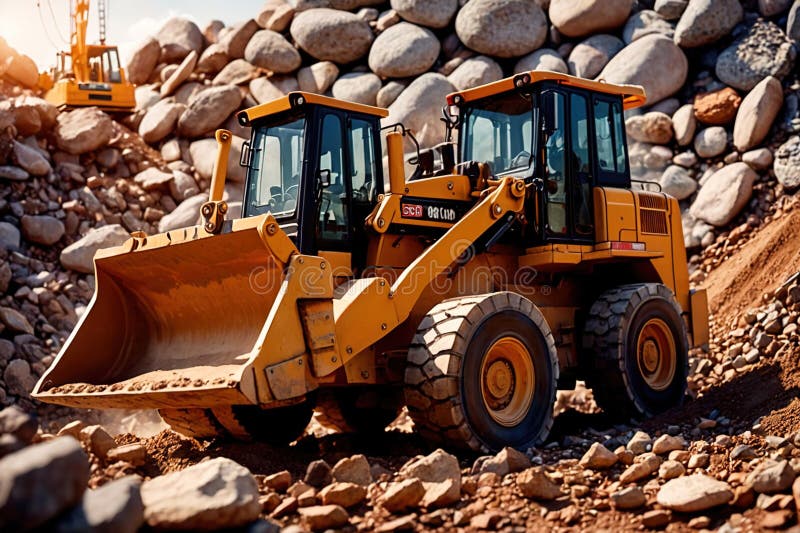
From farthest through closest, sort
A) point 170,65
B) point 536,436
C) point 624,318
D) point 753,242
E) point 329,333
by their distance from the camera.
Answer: point 170,65 < point 753,242 < point 624,318 < point 536,436 < point 329,333

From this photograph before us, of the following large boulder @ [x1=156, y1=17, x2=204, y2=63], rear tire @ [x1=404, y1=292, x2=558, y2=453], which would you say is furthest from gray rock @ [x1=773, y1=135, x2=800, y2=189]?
large boulder @ [x1=156, y1=17, x2=204, y2=63]

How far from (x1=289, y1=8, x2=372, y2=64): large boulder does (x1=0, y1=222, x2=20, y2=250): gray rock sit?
6.70m

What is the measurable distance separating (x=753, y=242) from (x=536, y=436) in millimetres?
7146

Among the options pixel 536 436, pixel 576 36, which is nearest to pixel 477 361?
pixel 536 436

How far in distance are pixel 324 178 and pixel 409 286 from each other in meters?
1.07

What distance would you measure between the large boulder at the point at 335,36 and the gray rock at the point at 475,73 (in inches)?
82.4

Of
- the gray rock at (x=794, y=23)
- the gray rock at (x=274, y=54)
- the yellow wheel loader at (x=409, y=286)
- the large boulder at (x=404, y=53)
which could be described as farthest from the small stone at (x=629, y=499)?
the gray rock at (x=274, y=54)

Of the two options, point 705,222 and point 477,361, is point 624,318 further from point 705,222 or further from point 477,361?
point 705,222

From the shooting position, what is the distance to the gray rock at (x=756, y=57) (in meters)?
13.2

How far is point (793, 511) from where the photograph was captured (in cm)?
402

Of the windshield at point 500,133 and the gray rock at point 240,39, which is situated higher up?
the gray rock at point 240,39

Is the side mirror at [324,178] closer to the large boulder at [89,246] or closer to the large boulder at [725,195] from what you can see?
the large boulder at [89,246]

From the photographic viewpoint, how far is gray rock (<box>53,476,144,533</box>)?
2947 millimetres

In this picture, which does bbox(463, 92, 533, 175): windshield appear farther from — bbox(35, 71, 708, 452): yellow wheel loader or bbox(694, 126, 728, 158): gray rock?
bbox(694, 126, 728, 158): gray rock
